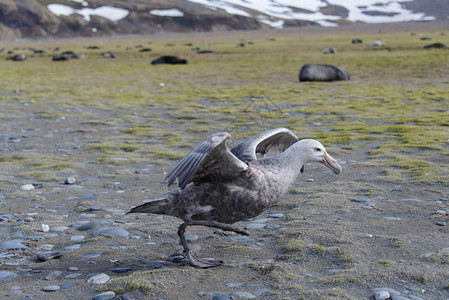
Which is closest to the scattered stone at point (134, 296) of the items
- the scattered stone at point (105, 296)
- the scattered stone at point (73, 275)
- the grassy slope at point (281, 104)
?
the scattered stone at point (105, 296)

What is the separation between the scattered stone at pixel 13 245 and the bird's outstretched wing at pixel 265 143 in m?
2.75

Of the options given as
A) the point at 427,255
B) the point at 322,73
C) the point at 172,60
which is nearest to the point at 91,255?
the point at 427,255

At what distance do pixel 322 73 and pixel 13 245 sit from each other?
2126cm

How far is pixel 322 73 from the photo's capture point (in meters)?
25.5

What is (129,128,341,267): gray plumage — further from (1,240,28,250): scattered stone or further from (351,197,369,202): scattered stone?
(351,197,369,202): scattered stone

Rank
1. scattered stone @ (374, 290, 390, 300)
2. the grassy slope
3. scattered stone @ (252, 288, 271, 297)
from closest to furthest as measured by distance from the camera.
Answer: scattered stone @ (374, 290, 390, 300) < scattered stone @ (252, 288, 271, 297) < the grassy slope

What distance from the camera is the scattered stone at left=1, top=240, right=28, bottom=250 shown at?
6.04 m

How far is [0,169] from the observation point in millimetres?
9953

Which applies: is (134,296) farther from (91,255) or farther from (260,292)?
(91,255)

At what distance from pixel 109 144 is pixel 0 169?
9.26ft

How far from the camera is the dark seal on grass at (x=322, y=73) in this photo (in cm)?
2550

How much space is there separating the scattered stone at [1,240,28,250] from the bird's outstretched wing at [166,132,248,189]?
2.07m

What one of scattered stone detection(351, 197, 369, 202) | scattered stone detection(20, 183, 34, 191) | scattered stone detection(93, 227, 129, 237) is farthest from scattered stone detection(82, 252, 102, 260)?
scattered stone detection(351, 197, 369, 202)

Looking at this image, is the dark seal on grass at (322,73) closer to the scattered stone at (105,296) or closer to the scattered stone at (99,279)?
the scattered stone at (99,279)
